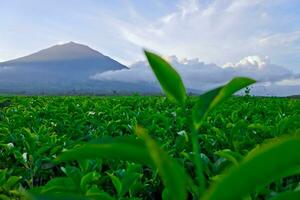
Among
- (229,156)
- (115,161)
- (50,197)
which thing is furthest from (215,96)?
(115,161)

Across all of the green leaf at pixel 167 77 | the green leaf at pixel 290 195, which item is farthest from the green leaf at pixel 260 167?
the green leaf at pixel 167 77

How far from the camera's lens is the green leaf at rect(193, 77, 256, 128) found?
1.36 m

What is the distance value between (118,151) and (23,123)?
5084mm

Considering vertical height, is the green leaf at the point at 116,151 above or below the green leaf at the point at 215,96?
below

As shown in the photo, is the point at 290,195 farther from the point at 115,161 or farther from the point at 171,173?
the point at 115,161

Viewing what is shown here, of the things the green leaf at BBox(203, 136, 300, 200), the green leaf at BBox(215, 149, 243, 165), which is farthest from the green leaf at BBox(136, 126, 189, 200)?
the green leaf at BBox(215, 149, 243, 165)

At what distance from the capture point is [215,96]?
54.7 inches

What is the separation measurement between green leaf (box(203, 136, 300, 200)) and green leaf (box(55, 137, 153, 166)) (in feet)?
0.82

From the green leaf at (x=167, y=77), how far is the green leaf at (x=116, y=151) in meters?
0.19

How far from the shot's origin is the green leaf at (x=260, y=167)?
40.5 inches

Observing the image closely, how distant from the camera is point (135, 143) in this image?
134 cm

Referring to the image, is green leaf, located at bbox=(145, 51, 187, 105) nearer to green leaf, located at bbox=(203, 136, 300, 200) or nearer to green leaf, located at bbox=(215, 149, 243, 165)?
green leaf, located at bbox=(203, 136, 300, 200)

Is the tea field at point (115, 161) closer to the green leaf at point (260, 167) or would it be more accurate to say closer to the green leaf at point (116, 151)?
the green leaf at point (116, 151)

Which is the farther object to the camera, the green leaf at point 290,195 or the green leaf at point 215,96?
the green leaf at point 215,96
